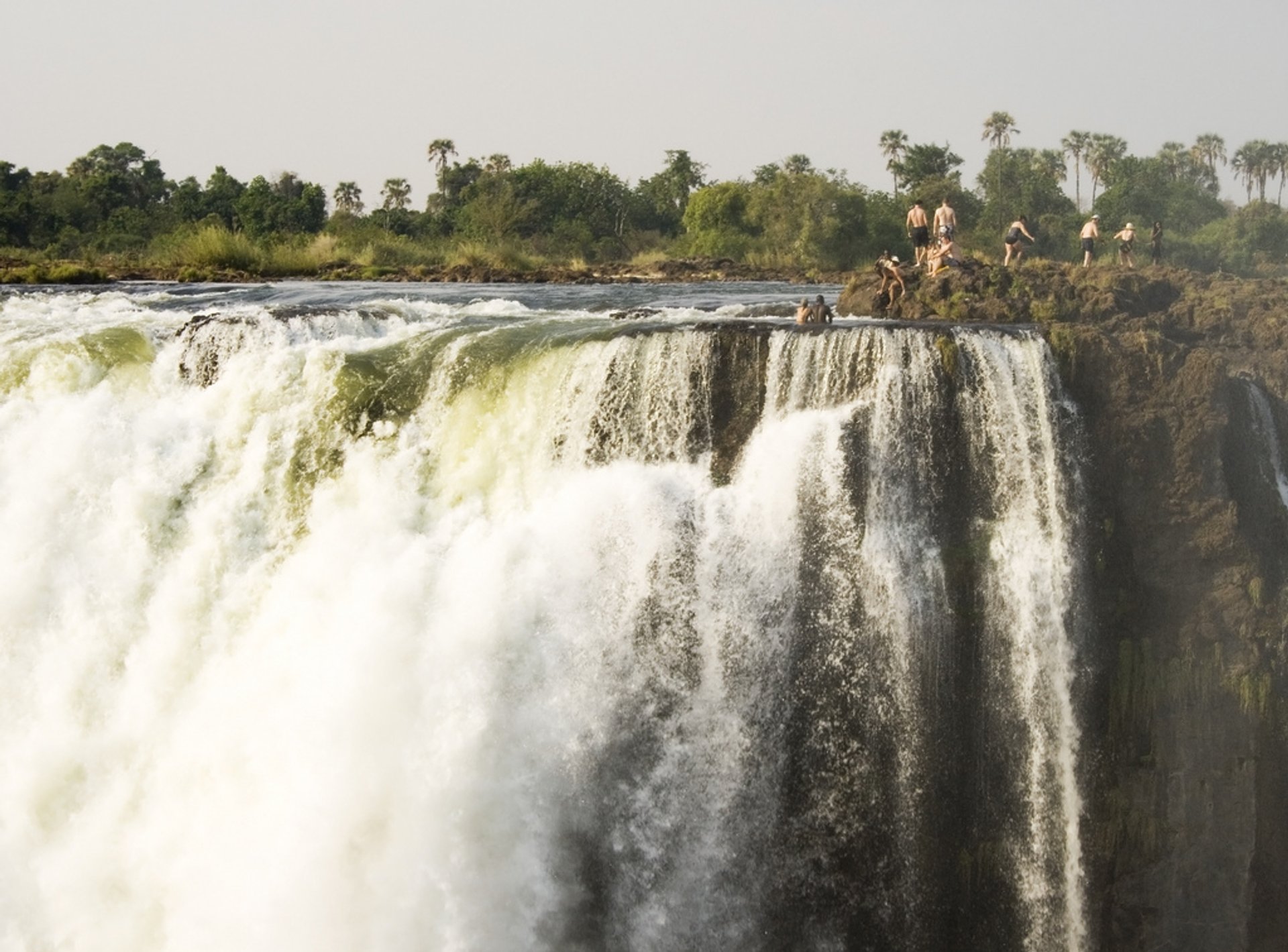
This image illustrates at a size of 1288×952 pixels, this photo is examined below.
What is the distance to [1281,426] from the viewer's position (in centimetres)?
1115

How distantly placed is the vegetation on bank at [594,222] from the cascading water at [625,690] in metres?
17.4

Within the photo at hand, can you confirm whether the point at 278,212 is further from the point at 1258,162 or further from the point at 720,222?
the point at 1258,162

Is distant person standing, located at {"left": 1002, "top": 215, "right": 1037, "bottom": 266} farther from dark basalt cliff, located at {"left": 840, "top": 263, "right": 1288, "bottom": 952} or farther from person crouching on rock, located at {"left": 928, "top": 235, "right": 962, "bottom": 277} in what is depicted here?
dark basalt cliff, located at {"left": 840, "top": 263, "right": 1288, "bottom": 952}

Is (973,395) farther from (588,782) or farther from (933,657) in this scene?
(588,782)

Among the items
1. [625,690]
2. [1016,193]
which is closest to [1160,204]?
[1016,193]

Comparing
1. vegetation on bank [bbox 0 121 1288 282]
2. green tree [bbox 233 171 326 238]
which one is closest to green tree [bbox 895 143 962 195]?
vegetation on bank [bbox 0 121 1288 282]

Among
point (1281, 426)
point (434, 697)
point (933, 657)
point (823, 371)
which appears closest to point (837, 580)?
point (933, 657)

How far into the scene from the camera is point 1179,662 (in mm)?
10211

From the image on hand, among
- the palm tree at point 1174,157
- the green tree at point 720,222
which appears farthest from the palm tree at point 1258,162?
the green tree at point 720,222

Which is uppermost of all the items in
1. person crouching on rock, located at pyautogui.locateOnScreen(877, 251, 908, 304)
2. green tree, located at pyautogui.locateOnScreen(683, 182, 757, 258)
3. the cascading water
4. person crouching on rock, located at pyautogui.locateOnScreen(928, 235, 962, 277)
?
green tree, located at pyautogui.locateOnScreen(683, 182, 757, 258)

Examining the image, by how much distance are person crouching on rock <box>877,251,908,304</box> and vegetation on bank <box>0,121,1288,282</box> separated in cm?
1612

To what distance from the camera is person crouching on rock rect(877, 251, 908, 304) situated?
15.3 metres

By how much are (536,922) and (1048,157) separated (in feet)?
197

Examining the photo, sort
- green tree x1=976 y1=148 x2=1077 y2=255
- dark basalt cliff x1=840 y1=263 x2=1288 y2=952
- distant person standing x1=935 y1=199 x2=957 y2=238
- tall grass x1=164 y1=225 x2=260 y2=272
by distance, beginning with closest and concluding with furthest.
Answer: dark basalt cliff x1=840 y1=263 x2=1288 y2=952
distant person standing x1=935 y1=199 x2=957 y2=238
tall grass x1=164 y1=225 x2=260 y2=272
green tree x1=976 y1=148 x2=1077 y2=255
